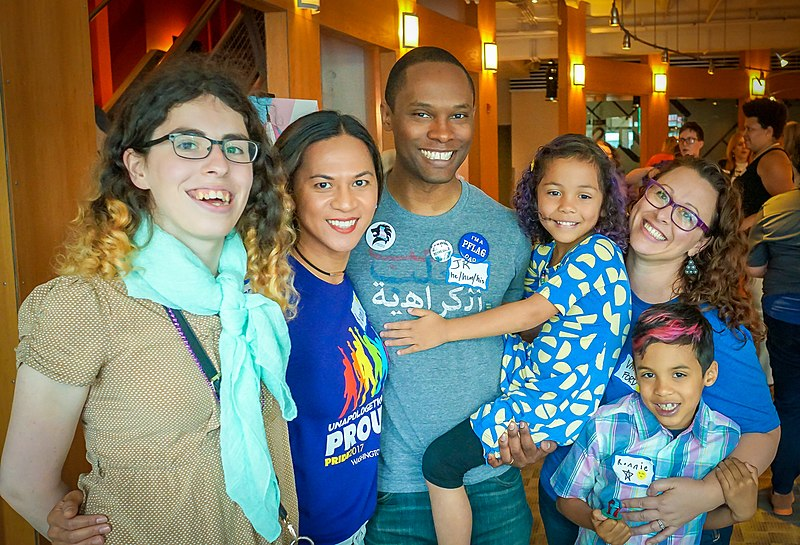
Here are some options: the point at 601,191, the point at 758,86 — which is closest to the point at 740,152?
the point at 601,191

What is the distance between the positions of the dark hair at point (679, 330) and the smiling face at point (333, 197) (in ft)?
2.75

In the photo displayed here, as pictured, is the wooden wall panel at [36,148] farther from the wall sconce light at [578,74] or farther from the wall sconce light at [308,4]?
the wall sconce light at [578,74]

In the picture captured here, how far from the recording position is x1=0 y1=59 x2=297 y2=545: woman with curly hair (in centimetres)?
140

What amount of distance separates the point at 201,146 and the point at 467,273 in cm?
92

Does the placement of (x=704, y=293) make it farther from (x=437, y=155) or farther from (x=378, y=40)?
(x=378, y=40)

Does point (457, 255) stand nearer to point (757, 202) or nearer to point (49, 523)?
point (49, 523)

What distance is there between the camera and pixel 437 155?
2195 mm

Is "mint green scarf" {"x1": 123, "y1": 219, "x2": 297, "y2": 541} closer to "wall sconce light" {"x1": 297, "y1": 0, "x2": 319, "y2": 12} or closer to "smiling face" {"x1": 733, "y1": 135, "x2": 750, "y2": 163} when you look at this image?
"wall sconce light" {"x1": 297, "y1": 0, "x2": 319, "y2": 12}

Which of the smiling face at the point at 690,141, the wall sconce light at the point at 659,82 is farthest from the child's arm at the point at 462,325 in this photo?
the wall sconce light at the point at 659,82

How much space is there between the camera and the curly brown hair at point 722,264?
6.88 feet

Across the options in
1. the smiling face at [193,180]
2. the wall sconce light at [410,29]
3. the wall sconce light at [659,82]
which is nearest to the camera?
the smiling face at [193,180]

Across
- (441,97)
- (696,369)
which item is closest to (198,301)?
(441,97)

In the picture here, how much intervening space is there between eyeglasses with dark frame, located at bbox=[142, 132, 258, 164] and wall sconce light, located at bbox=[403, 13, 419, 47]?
5987 mm

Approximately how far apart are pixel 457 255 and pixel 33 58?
Result: 1.75 meters
